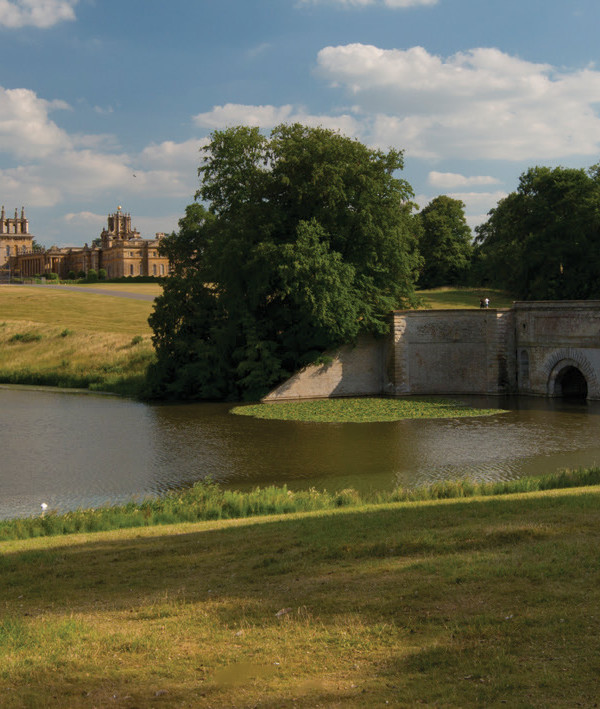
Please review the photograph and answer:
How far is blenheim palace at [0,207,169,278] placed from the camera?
124125 millimetres

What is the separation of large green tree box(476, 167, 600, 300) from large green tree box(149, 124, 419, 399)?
1364 centimetres

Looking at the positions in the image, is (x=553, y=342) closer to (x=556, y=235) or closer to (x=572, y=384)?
(x=572, y=384)

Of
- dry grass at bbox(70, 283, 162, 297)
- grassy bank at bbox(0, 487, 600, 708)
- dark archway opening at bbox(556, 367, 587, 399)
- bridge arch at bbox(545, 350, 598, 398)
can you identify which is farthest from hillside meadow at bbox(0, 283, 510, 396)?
grassy bank at bbox(0, 487, 600, 708)

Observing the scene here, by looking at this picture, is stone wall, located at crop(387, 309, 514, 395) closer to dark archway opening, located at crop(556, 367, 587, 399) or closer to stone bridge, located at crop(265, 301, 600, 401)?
stone bridge, located at crop(265, 301, 600, 401)

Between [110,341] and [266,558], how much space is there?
39.5m

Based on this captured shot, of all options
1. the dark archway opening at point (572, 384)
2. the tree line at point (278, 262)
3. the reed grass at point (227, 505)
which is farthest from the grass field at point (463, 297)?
the reed grass at point (227, 505)

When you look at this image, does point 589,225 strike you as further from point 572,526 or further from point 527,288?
point 572,526

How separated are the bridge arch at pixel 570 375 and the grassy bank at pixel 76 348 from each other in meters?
19.5

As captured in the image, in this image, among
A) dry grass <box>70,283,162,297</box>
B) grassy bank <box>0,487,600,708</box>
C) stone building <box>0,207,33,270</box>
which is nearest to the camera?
grassy bank <box>0,487,600,708</box>

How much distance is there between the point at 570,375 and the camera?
118 feet

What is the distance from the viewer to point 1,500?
1745 centimetres

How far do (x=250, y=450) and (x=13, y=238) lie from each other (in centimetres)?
16380

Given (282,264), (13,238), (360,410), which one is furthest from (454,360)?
(13,238)

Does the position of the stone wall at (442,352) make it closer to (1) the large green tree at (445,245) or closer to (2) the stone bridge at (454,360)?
(2) the stone bridge at (454,360)
